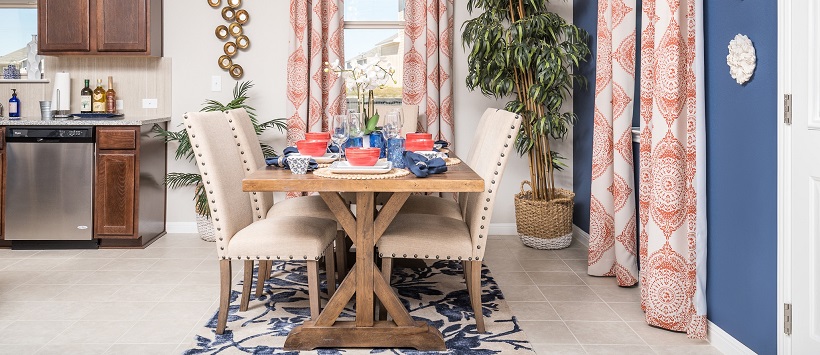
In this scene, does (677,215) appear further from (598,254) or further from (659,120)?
(598,254)

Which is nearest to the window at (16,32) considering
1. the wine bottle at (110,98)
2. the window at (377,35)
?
the wine bottle at (110,98)

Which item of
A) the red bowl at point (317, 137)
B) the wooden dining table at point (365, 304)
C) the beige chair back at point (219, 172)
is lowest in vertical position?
the wooden dining table at point (365, 304)

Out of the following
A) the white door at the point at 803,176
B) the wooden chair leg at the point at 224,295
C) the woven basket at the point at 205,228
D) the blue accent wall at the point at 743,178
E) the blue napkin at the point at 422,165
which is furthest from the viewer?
the woven basket at the point at 205,228

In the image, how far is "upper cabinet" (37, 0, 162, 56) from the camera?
183 inches

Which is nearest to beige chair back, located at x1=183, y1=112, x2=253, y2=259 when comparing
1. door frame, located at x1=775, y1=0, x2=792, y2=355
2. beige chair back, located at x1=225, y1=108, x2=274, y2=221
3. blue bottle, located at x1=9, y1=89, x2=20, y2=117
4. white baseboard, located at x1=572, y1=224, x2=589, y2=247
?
beige chair back, located at x1=225, y1=108, x2=274, y2=221

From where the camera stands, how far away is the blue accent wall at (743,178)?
7.48ft

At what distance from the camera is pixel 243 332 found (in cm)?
281

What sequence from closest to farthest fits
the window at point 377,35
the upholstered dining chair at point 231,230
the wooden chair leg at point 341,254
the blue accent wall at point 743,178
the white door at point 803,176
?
the white door at point 803,176 < the blue accent wall at point 743,178 < the upholstered dining chair at point 231,230 < the wooden chair leg at point 341,254 < the window at point 377,35

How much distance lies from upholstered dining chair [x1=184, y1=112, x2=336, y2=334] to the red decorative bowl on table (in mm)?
413

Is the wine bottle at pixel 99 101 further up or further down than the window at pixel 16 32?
further down

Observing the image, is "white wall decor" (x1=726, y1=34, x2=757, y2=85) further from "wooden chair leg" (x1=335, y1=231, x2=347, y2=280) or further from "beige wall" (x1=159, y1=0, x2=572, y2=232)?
"beige wall" (x1=159, y1=0, x2=572, y2=232)

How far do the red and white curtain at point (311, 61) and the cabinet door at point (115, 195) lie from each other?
3.72 ft

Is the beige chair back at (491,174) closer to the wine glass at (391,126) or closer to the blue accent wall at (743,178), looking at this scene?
the wine glass at (391,126)

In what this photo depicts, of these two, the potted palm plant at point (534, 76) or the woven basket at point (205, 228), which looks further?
the woven basket at point (205, 228)
